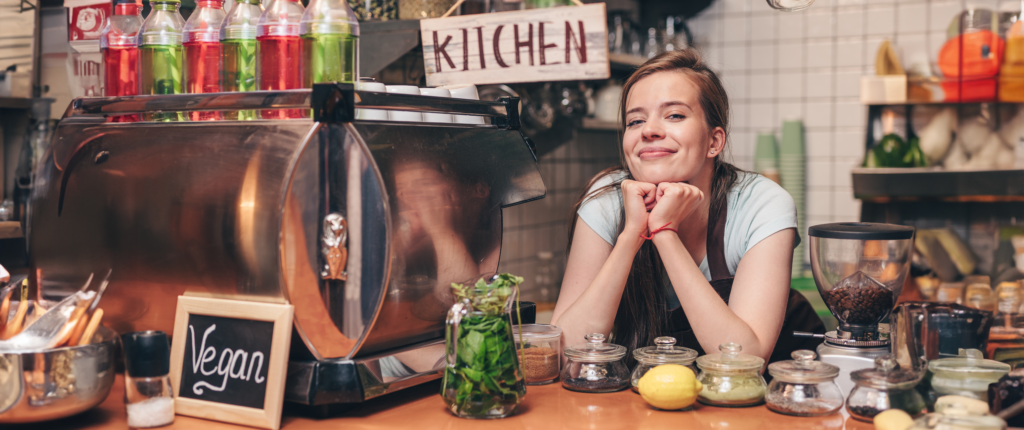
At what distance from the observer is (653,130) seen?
4.88 feet

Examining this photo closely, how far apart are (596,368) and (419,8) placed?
1.06 meters

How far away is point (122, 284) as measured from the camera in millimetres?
1158

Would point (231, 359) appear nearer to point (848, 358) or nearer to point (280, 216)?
point (280, 216)

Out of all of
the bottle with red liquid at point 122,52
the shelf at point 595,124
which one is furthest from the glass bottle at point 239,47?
the shelf at point 595,124

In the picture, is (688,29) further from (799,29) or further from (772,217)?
(772,217)

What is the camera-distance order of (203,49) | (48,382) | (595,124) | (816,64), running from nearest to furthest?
(48,382)
(203,49)
(595,124)
(816,64)

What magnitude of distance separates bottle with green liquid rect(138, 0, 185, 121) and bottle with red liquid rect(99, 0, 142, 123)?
3 centimetres

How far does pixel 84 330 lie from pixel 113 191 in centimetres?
23

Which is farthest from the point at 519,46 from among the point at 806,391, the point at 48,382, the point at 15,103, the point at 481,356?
the point at 15,103

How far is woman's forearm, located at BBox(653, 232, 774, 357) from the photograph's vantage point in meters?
1.30

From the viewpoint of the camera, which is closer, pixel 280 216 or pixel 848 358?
pixel 280 216

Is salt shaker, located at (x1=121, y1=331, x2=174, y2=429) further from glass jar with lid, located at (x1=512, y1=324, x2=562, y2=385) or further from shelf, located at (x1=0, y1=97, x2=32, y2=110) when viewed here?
shelf, located at (x1=0, y1=97, x2=32, y2=110)

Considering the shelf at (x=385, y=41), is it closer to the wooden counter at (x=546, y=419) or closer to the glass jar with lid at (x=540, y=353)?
the glass jar with lid at (x=540, y=353)

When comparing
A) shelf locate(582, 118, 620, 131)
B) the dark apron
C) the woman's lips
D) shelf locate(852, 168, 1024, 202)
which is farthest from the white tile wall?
the woman's lips
